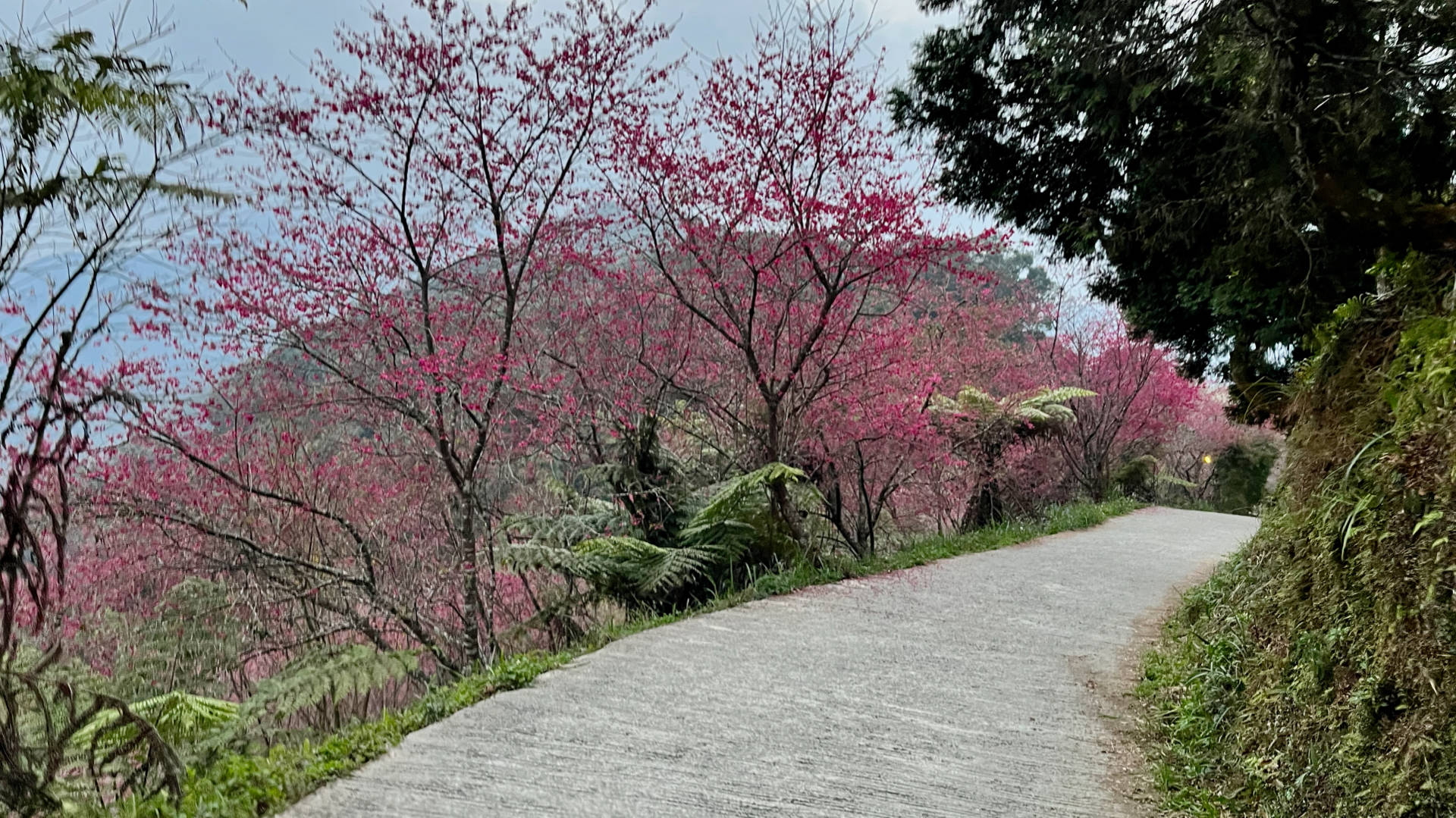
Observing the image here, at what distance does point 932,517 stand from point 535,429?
7.81 meters

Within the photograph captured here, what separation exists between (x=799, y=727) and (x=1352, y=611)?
1.87m

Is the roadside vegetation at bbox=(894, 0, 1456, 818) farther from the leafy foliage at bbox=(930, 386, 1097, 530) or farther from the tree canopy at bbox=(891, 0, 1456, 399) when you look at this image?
the leafy foliage at bbox=(930, 386, 1097, 530)

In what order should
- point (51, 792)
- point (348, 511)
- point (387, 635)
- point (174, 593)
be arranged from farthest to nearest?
point (348, 511) < point (387, 635) < point (174, 593) < point (51, 792)

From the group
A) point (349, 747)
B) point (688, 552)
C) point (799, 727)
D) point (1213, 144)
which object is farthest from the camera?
point (688, 552)

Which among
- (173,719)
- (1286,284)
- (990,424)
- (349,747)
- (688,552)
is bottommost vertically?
(173,719)

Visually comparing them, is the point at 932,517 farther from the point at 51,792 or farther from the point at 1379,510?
the point at 51,792

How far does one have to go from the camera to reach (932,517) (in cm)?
1323

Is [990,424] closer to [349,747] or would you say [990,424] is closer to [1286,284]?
[1286,284]

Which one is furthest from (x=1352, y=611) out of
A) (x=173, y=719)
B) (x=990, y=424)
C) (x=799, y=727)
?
(x=990, y=424)

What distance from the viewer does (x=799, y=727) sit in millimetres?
3139

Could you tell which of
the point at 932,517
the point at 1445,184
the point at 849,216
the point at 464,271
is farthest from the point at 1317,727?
the point at 932,517

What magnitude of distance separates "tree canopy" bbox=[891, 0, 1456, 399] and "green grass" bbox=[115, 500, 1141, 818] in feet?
10.9

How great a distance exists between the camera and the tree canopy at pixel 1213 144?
12.4 feet

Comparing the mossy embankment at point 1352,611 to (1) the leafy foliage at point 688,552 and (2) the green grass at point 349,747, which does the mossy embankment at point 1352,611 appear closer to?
(2) the green grass at point 349,747
